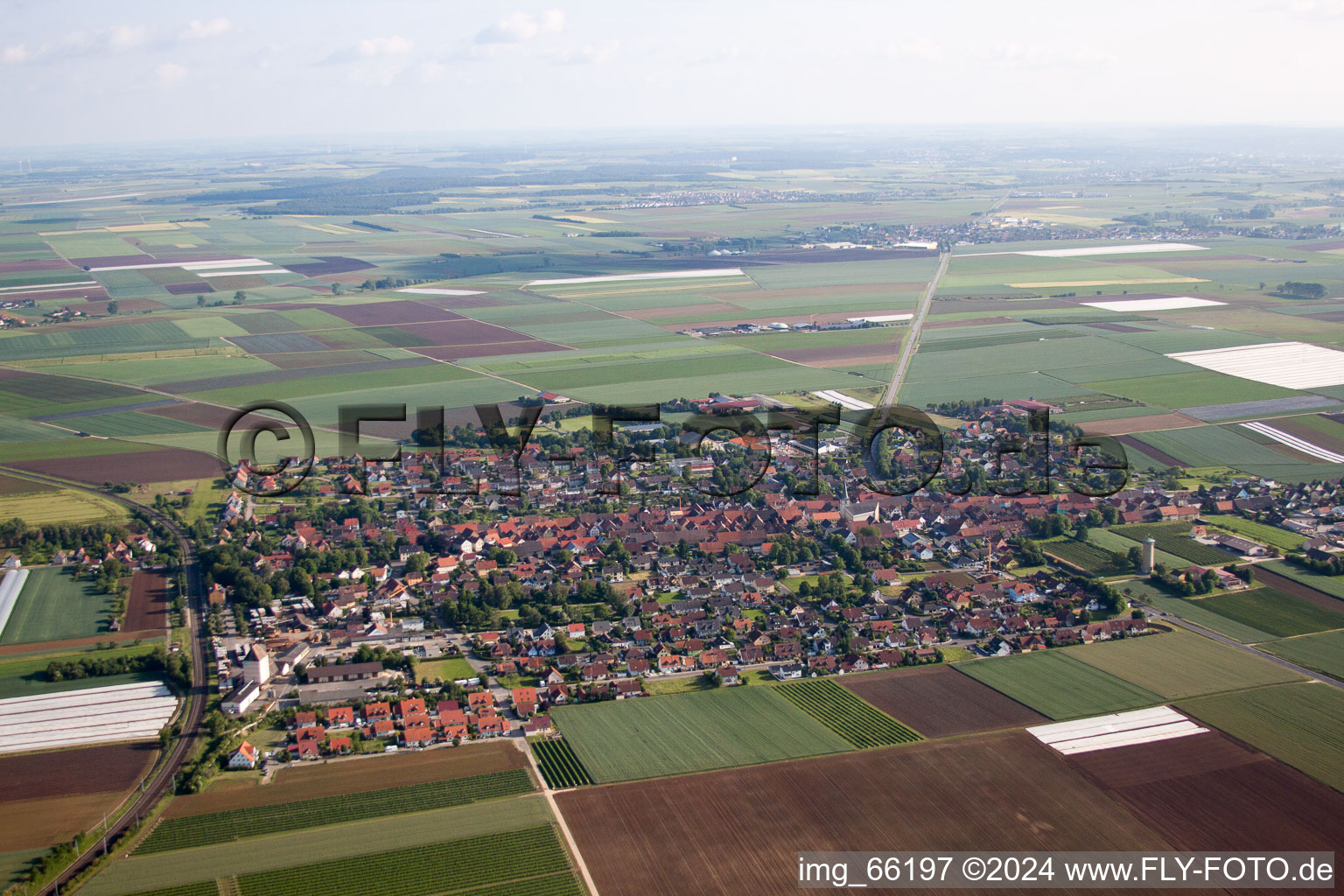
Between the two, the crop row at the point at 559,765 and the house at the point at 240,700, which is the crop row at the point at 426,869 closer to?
the crop row at the point at 559,765

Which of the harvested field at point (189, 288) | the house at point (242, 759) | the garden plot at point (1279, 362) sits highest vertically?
the harvested field at point (189, 288)

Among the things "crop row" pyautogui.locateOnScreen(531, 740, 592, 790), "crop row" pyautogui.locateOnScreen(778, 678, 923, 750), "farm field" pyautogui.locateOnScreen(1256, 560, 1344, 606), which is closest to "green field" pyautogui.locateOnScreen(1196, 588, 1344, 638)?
"farm field" pyautogui.locateOnScreen(1256, 560, 1344, 606)

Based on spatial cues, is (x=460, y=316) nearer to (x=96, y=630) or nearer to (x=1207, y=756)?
(x=96, y=630)

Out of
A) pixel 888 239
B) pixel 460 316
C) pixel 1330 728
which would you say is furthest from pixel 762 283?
pixel 1330 728

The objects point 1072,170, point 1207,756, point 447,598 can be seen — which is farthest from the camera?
point 1072,170

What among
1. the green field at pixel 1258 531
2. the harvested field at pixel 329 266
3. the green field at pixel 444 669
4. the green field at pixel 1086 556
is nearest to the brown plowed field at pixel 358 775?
the green field at pixel 444 669

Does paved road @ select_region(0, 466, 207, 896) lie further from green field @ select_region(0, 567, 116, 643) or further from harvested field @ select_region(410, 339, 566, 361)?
harvested field @ select_region(410, 339, 566, 361)
